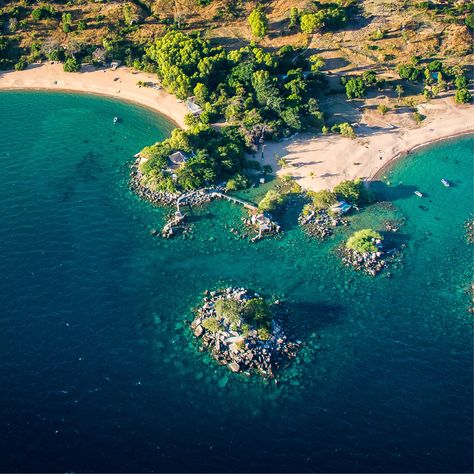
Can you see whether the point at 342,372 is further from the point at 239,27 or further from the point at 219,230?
the point at 239,27

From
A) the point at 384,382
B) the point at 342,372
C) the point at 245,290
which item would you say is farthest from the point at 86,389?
the point at 384,382

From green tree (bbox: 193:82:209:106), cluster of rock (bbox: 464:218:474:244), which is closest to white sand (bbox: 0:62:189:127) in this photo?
green tree (bbox: 193:82:209:106)

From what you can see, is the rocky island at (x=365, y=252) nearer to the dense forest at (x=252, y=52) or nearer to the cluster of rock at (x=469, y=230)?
the cluster of rock at (x=469, y=230)

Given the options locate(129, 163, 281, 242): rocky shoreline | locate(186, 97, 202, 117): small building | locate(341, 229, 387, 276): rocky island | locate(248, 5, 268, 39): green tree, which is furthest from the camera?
locate(248, 5, 268, 39): green tree

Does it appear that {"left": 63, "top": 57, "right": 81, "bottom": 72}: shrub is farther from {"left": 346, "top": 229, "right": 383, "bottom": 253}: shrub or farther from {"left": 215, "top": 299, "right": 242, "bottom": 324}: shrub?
{"left": 346, "top": 229, "right": 383, "bottom": 253}: shrub

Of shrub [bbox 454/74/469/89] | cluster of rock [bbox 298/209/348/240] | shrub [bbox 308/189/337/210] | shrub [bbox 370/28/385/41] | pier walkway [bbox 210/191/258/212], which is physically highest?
shrub [bbox 370/28/385/41]

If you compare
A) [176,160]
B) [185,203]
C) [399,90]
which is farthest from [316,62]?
[185,203]

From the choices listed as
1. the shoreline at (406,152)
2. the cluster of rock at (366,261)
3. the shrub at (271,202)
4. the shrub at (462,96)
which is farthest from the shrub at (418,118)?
the cluster of rock at (366,261)
